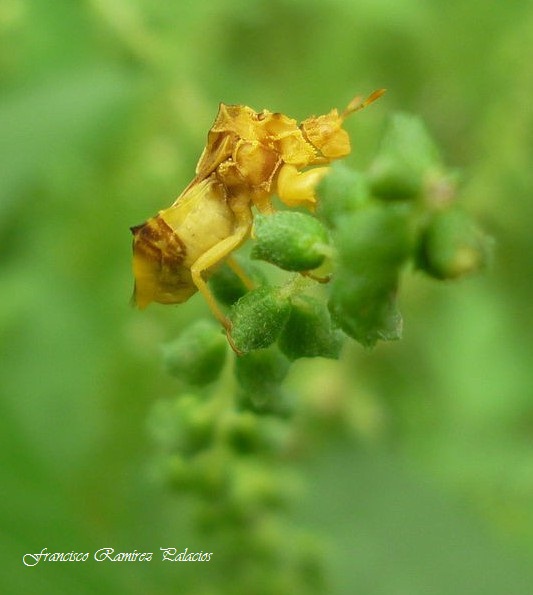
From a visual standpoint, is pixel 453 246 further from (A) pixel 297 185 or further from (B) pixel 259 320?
(A) pixel 297 185

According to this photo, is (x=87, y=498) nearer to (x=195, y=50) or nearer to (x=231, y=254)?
(x=231, y=254)

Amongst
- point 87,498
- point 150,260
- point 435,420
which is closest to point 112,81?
point 87,498

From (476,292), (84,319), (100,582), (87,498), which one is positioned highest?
(476,292)

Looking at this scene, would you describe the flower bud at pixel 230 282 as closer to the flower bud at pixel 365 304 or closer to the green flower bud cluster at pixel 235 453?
the green flower bud cluster at pixel 235 453

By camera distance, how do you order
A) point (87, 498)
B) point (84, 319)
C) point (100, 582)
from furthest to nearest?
point (84, 319) < point (87, 498) < point (100, 582)

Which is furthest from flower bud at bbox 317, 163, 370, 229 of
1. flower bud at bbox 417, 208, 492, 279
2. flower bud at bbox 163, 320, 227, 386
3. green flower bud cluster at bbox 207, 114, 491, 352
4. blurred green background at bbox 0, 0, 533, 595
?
blurred green background at bbox 0, 0, 533, 595

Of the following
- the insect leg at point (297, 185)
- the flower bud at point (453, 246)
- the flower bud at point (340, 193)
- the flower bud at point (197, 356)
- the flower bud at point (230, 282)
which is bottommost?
the flower bud at point (453, 246)

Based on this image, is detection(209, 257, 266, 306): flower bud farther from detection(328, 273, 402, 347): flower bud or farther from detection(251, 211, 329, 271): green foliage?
detection(328, 273, 402, 347): flower bud

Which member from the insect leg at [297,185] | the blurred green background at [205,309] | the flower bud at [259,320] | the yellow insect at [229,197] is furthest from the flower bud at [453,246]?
the blurred green background at [205,309]
